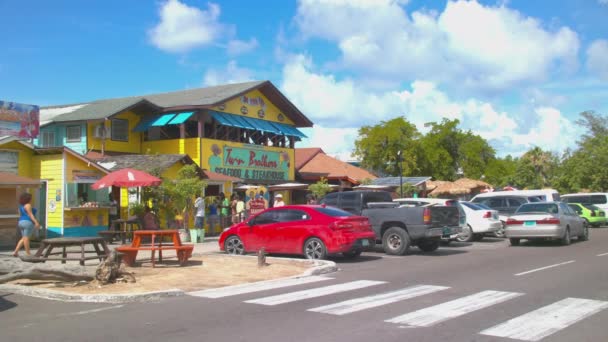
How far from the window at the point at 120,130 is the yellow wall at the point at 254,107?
4.61 m

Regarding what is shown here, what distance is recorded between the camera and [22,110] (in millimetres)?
22766

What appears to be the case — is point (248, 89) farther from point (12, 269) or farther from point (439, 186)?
point (12, 269)

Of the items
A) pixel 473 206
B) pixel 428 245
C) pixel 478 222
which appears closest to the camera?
pixel 428 245

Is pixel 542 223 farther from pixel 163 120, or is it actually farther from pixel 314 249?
pixel 163 120

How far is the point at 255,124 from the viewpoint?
107ft

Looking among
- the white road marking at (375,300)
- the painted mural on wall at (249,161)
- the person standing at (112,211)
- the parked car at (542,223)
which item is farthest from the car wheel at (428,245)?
the painted mural on wall at (249,161)

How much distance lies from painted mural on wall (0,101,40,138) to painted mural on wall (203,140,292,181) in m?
8.78

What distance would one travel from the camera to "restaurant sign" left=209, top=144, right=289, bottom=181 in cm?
3042

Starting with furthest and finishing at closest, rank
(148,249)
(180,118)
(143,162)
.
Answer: (180,118) < (143,162) < (148,249)

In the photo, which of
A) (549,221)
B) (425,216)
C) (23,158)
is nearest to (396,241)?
(425,216)

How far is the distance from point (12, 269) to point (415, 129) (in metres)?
42.3

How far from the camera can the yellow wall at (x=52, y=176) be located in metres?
20.7

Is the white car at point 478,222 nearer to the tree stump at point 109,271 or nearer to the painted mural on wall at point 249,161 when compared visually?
the tree stump at point 109,271

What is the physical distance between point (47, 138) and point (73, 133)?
6.01 ft
